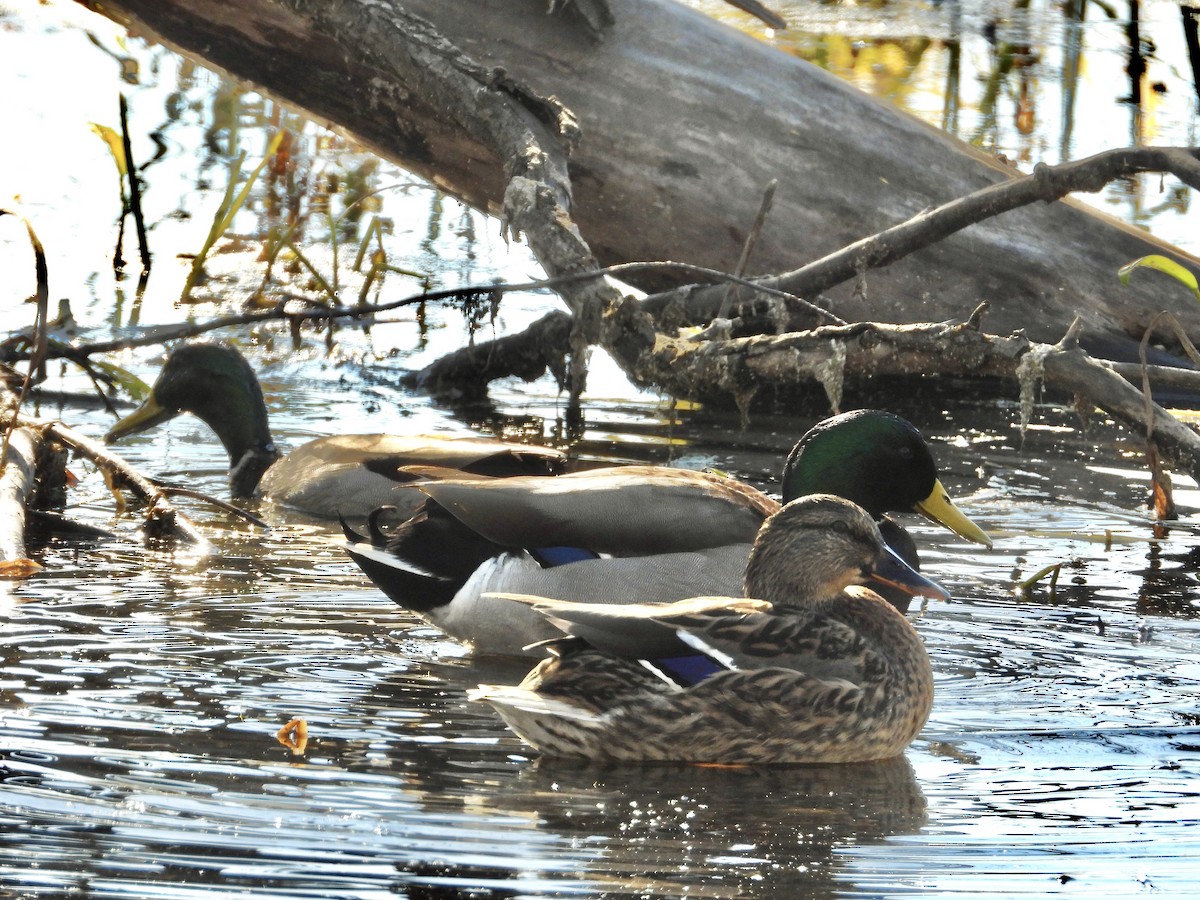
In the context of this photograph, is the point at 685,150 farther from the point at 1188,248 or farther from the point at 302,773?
the point at 302,773

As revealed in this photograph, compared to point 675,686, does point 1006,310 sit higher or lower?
higher

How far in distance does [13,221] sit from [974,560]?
695 centimetres

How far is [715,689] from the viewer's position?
3.83 metres

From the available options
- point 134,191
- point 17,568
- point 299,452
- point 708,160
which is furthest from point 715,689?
point 134,191

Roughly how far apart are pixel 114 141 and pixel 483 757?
5414 millimetres

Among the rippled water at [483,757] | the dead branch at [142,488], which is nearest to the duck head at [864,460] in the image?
the rippled water at [483,757]

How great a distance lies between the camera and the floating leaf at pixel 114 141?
26.4 ft

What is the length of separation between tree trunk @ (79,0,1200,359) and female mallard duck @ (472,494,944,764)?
378 cm

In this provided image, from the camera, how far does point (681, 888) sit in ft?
10.0

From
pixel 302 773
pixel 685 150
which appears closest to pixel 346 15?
pixel 685 150

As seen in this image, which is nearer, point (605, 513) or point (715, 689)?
point (715, 689)

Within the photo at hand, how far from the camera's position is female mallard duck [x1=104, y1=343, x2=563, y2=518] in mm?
5648

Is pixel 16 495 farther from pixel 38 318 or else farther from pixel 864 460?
pixel 864 460

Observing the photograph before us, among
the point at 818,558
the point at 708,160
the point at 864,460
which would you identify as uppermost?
the point at 708,160
